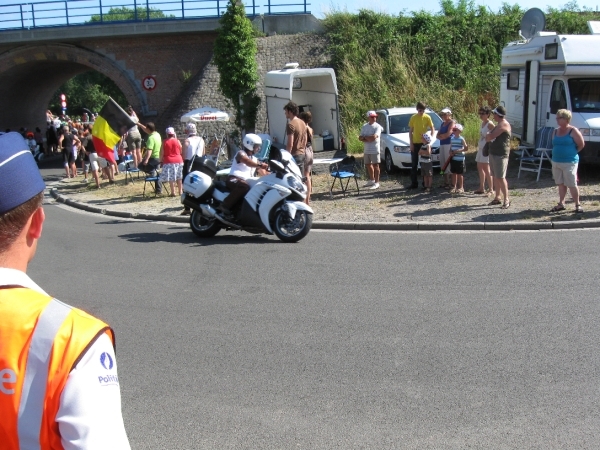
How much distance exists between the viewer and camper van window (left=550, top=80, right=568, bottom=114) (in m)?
16.3

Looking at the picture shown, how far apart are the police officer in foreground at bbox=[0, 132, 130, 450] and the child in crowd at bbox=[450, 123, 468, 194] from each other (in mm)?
13506

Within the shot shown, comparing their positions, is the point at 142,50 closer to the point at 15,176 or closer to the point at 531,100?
the point at 531,100

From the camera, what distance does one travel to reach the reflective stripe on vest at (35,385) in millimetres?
1571

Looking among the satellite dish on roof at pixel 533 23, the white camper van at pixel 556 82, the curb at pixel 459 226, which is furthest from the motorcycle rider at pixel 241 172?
the satellite dish on roof at pixel 533 23

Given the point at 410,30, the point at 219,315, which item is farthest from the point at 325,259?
the point at 410,30

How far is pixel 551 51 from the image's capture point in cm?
1662

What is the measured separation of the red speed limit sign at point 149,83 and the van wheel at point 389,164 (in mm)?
16767

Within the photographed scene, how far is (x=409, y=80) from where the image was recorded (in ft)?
90.5

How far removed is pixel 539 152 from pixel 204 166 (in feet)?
28.5

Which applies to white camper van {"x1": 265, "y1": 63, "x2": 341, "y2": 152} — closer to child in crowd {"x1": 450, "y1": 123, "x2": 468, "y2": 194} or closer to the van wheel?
the van wheel

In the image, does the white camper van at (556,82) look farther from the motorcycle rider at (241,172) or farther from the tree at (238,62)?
the tree at (238,62)

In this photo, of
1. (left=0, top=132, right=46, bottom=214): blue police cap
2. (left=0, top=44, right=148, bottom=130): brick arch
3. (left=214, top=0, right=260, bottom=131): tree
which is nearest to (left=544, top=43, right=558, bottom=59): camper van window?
(left=214, top=0, right=260, bottom=131): tree

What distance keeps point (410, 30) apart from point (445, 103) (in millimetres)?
4888

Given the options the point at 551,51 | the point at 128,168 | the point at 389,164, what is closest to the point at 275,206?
the point at 389,164
